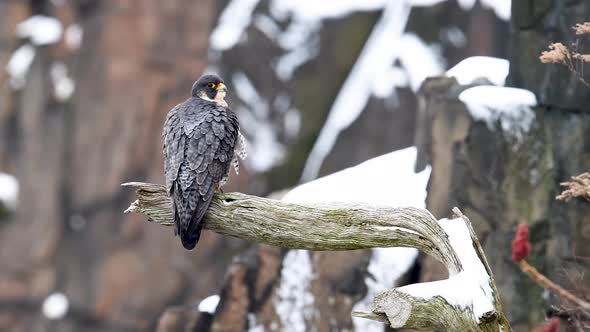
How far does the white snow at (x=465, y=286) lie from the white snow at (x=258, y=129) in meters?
8.21

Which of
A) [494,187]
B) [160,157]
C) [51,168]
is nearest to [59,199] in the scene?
[51,168]

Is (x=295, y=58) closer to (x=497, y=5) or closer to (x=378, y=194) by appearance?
(x=497, y=5)

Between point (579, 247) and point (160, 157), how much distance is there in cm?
744

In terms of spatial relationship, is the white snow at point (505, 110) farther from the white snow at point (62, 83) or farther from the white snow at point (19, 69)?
the white snow at point (19, 69)

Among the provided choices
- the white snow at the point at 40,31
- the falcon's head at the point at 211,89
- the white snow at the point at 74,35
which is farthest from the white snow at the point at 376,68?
the falcon's head at the point at 211,89

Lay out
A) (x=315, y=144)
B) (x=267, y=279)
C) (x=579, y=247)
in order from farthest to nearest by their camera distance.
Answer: (x=315, y=144) < (x=267, y=279) < (x=579, y=247)

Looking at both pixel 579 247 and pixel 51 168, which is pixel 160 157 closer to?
pixel 51 168

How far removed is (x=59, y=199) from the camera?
13.5m

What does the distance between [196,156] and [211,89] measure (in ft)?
3.16

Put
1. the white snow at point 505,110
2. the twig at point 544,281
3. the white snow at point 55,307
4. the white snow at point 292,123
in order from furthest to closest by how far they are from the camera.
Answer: the white snow at point 55,307 < the white snow at point 292,123 < the white snow at point 505,110 < the twig at point 544,281

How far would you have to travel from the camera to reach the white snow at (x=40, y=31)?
44.2ft

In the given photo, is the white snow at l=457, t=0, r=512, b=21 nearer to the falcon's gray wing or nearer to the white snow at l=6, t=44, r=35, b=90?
the falcon's gray wing

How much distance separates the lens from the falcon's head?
21.4ft

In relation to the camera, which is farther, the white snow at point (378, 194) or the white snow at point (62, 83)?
the white snow at point (62, 83)
